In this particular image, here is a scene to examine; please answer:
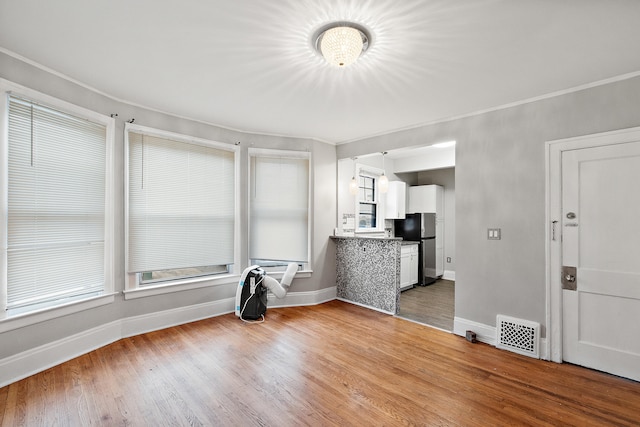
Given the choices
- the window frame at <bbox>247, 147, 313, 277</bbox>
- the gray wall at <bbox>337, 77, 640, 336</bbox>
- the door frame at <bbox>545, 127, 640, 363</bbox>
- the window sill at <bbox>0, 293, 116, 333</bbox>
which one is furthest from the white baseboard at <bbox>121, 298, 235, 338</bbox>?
the door frame at <bbox>545, 127, 640, 363</bbox>

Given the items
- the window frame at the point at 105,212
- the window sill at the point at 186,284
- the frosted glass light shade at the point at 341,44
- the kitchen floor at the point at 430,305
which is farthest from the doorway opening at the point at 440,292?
the window frame at the point at 105,212

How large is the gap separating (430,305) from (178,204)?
12.4 ft

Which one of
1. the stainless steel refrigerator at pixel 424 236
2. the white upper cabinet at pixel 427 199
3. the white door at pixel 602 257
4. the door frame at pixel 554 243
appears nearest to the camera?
the white door at pixel 602 257

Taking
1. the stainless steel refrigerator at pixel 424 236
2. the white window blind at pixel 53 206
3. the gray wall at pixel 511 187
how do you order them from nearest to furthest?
the white window blind at pixel 53 206, the gray wall at pixel 511 187, the stainless steel refrigerator at pixel 424 236

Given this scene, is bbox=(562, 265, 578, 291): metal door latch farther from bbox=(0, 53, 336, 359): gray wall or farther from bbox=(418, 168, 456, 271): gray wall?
bbox=(418, 168, 456, 271): gray wall

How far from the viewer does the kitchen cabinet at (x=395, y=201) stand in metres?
5.95

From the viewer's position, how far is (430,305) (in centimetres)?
452

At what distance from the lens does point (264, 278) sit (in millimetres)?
3869

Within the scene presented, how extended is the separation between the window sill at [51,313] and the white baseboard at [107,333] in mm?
223

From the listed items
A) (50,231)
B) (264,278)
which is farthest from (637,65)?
(50,231)

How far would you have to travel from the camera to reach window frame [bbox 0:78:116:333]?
2277 mm

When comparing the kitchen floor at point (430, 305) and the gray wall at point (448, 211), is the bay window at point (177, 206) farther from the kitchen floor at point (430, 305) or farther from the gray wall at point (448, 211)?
the gray wall at point (448, 211)

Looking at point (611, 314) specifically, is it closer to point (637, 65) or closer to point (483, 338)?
point (483, 338)

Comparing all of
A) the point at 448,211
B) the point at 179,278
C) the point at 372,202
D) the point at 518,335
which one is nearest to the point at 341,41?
the point at 518,335
